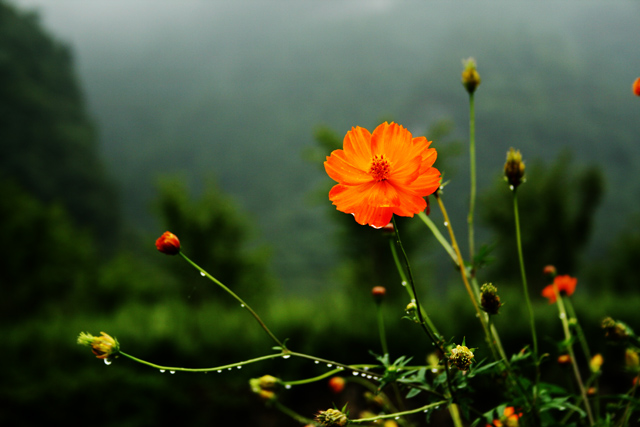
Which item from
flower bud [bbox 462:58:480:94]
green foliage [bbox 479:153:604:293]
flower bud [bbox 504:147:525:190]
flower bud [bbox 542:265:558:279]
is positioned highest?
green foliage [bbox 479:153:604:293]

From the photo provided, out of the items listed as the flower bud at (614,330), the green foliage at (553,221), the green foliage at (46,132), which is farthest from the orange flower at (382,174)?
the green foliage at (46,132)

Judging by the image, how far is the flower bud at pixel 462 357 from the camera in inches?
17.2

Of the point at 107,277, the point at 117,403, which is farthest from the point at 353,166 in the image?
the point at 107,277

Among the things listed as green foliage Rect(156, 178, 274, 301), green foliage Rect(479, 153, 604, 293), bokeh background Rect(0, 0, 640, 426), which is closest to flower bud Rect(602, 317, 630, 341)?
bokeh background Rect(0, 0, 640, 426)

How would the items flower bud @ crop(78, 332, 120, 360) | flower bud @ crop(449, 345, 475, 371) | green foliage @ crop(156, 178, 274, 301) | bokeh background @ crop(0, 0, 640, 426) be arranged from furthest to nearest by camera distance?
green foliage @ crop(156, 178, 274, 301), bokeh background @ crop(0, 0, 640, 426), flower bud @ crop(78, 332, 120, 360), flower bud @ crop(449, 345, 475, 371)

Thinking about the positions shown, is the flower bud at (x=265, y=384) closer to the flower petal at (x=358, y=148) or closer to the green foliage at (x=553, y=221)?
the flower petal at (x=358, y=148)

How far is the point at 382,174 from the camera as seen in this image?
20.8 inches

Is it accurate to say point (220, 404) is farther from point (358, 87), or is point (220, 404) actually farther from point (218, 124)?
point (358, 87)

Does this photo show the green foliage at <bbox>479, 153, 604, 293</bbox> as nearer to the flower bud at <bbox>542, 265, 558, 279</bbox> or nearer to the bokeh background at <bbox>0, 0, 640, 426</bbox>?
the bokeh background at <bbox>0, 0, 640, 426</bbox>

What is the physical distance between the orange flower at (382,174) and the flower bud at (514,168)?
20cm

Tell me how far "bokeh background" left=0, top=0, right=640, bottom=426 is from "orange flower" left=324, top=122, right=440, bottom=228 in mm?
349

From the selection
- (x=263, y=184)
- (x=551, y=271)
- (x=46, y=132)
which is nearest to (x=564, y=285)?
(x=551, y=271)

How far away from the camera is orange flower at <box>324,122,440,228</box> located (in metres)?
0.48

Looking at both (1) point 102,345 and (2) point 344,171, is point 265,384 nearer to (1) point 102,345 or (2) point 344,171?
(1) point 102,345
